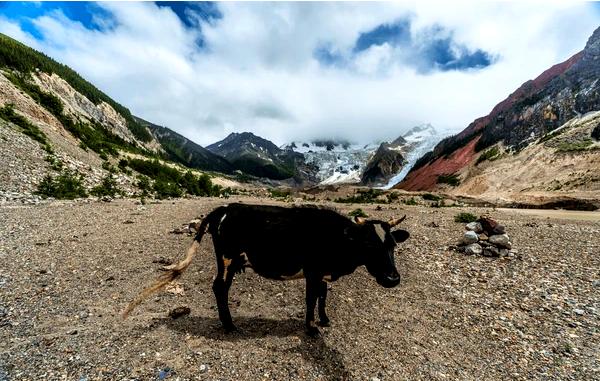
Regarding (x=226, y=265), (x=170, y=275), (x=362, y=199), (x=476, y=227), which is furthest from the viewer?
(x=362, y=199)

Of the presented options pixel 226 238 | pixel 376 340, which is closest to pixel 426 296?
pixel 376 340

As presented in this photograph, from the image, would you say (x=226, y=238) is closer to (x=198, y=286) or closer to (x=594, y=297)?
Answer: (x=198, y=286)

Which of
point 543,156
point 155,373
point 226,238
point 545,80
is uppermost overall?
point 545,80

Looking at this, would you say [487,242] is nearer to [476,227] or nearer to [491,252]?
[491,252]

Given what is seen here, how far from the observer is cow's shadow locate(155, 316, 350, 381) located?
6938 mm

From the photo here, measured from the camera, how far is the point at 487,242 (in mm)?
14406

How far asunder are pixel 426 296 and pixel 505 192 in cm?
5011

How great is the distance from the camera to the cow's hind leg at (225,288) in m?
7.99

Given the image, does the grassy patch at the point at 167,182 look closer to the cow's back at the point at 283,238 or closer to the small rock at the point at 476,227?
the small rock at the point at 476,227

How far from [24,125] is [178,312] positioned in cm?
4006

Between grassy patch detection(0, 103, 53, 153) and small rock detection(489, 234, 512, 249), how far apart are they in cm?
3761

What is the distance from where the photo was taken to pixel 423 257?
45.9ft

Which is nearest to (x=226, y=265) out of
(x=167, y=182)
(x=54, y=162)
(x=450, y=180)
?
(x=54, y=162)

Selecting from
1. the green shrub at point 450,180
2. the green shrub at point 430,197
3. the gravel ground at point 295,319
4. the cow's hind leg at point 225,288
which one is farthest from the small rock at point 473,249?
the green shrub at point 450,180
